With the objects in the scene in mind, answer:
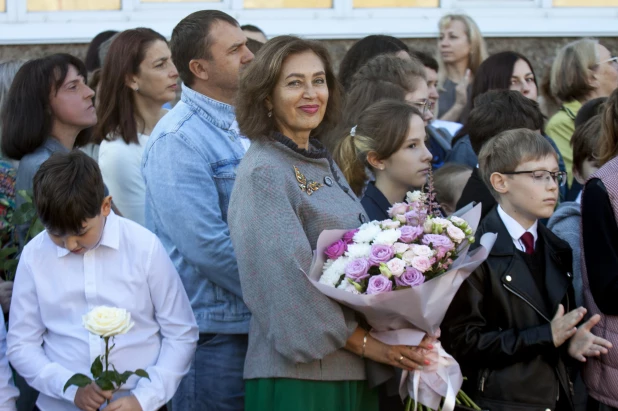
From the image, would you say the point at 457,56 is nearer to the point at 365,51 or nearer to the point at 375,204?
the point at 365,51

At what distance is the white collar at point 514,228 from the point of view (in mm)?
4504

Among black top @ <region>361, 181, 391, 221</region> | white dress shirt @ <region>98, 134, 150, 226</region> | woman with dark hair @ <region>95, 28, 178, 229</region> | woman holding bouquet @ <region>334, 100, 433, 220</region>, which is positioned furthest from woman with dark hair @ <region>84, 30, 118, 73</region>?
black top @ <region>361, 181, 391, 221</region>

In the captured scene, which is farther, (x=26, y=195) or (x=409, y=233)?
(x=26, y=195)

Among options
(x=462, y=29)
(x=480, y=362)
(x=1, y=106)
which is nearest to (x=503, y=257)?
(x=480, y=362)

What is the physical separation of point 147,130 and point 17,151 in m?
0.97

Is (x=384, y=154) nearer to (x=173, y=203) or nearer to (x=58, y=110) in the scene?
(x=173, y=203)

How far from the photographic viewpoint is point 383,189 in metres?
4.93

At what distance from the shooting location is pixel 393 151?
16.1ft

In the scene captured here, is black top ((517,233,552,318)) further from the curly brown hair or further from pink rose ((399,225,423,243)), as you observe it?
the curly brown hair

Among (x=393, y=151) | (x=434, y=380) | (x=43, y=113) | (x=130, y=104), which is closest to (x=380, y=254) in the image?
(x=434, y=380)

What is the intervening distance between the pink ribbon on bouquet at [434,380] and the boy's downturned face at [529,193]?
873 millimetres

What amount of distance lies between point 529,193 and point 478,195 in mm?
615

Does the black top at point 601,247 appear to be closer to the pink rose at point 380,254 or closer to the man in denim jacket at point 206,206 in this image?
the pink rose at point 380,254

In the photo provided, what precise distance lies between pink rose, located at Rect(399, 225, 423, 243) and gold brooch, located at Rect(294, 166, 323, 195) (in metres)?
0.39
